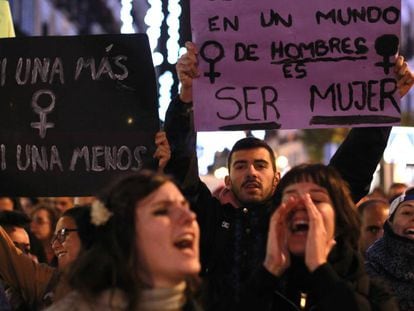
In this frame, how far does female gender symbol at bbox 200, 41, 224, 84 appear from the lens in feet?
16.3

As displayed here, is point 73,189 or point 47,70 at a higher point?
point 47,70

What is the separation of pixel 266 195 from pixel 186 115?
508 mm

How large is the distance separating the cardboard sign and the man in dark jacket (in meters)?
0.21

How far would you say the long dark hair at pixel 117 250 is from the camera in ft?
11.3

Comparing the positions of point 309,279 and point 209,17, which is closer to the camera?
point 309,279

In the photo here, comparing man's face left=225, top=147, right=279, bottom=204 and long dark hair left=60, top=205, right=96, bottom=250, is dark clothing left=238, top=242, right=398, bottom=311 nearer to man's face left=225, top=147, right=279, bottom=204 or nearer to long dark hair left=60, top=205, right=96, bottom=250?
long dark hair left=60, top=205, right=96, bottom=250

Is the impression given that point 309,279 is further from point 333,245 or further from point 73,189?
point 73,189

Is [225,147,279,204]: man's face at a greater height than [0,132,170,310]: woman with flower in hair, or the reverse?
[225,147,279,204]: man's face

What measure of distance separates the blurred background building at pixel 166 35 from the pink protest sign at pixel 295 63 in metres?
0.47

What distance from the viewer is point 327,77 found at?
4969mm

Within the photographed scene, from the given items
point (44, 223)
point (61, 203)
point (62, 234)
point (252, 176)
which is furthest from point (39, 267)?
point (61, 203)

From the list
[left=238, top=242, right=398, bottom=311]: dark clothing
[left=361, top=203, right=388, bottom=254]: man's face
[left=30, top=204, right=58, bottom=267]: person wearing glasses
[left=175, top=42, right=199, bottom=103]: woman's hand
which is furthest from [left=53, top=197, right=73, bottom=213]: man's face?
[left=238, top=242, right=398, bottom=311]: dark clothing

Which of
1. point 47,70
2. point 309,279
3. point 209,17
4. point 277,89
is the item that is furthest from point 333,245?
point 47,70

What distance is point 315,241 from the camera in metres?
3.79
